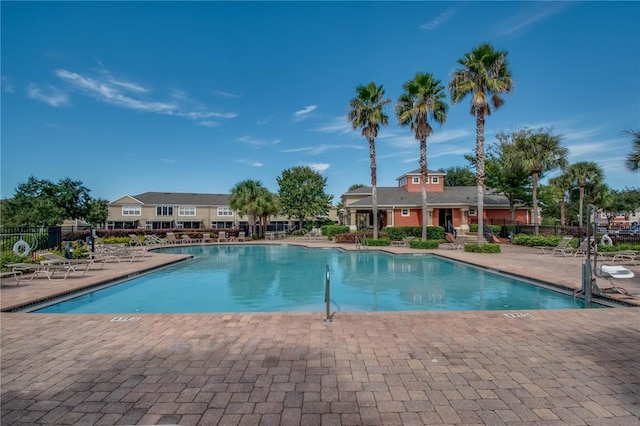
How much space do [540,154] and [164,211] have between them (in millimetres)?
49743

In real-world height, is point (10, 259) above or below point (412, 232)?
below

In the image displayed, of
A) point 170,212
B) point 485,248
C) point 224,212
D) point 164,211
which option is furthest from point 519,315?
point 164,211

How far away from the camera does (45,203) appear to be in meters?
44.0

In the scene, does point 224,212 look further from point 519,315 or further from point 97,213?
point 519,315

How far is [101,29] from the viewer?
44.1 ft

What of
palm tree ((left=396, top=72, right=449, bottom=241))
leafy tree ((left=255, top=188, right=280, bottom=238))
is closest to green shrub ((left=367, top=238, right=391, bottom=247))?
palm tree ((left=396, top=72, right=449, bottom=241))

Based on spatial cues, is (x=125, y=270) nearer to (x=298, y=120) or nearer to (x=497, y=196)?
(x=298, y=120)

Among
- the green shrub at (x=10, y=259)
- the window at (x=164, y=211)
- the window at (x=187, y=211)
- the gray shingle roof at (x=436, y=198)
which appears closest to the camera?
the green shrub at (x=10, y=259)

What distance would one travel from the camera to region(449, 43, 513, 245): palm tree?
18797 millimetres

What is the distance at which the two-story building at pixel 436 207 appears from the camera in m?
31.5

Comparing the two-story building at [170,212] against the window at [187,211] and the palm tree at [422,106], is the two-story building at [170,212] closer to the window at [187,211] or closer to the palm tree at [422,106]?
the window at [187,211]

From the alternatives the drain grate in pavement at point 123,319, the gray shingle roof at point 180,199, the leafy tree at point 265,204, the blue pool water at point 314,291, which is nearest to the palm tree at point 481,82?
the blue pool water at point 314,291

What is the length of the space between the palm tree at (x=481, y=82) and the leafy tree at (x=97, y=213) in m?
56.1

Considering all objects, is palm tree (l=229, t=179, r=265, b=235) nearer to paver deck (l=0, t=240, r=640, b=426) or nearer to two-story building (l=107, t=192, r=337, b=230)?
two-story building (l=107, t=192, r=337, b=230)
